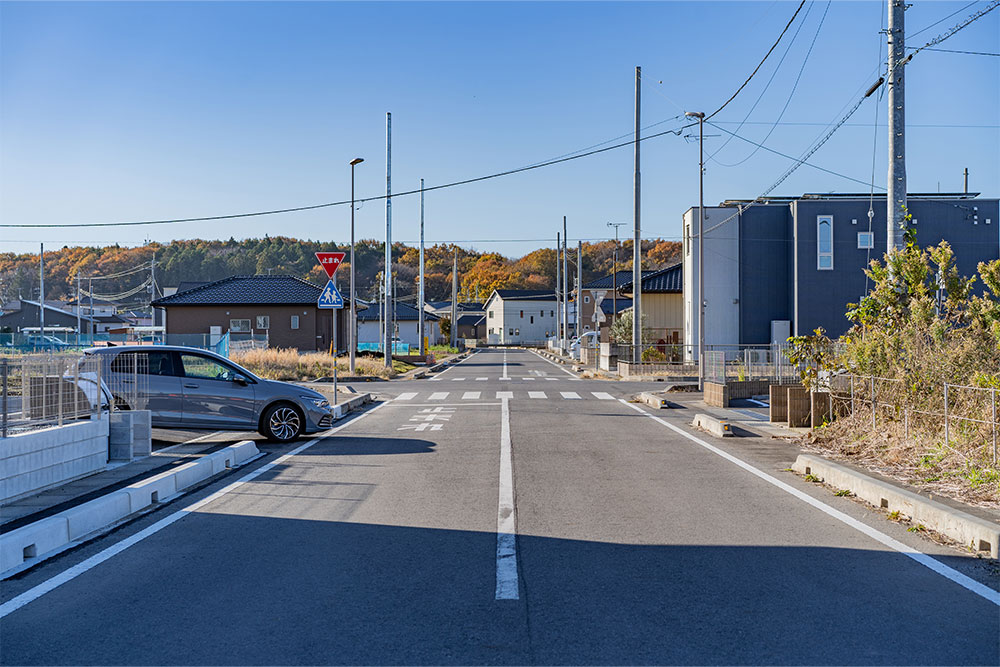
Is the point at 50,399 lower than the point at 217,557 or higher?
higher

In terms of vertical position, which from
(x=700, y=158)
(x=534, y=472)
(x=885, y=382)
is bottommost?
(x=534, y=472)

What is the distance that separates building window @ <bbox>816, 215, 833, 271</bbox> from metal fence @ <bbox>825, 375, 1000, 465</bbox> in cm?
3088

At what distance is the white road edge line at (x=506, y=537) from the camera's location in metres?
5.92

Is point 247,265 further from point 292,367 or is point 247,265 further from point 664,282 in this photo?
point 292,367

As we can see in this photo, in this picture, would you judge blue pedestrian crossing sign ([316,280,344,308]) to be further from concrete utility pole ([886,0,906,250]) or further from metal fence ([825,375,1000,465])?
concrete utility pole ([886,0,906,250])

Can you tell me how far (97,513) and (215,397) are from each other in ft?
20.5

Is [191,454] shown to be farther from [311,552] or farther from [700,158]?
[700,158]

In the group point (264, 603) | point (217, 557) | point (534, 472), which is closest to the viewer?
point (264, 603)

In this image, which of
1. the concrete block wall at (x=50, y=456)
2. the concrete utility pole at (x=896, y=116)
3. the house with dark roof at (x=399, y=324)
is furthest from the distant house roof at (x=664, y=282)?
the concrete block wall at (x=50, y=456)

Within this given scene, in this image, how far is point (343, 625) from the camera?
513 centimetres

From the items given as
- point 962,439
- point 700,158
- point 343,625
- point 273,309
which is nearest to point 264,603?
point 343,625

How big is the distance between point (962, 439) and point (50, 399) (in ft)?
34.1

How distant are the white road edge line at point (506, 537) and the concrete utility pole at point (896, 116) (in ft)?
24.3

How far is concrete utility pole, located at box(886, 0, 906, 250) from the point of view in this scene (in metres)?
13.5
